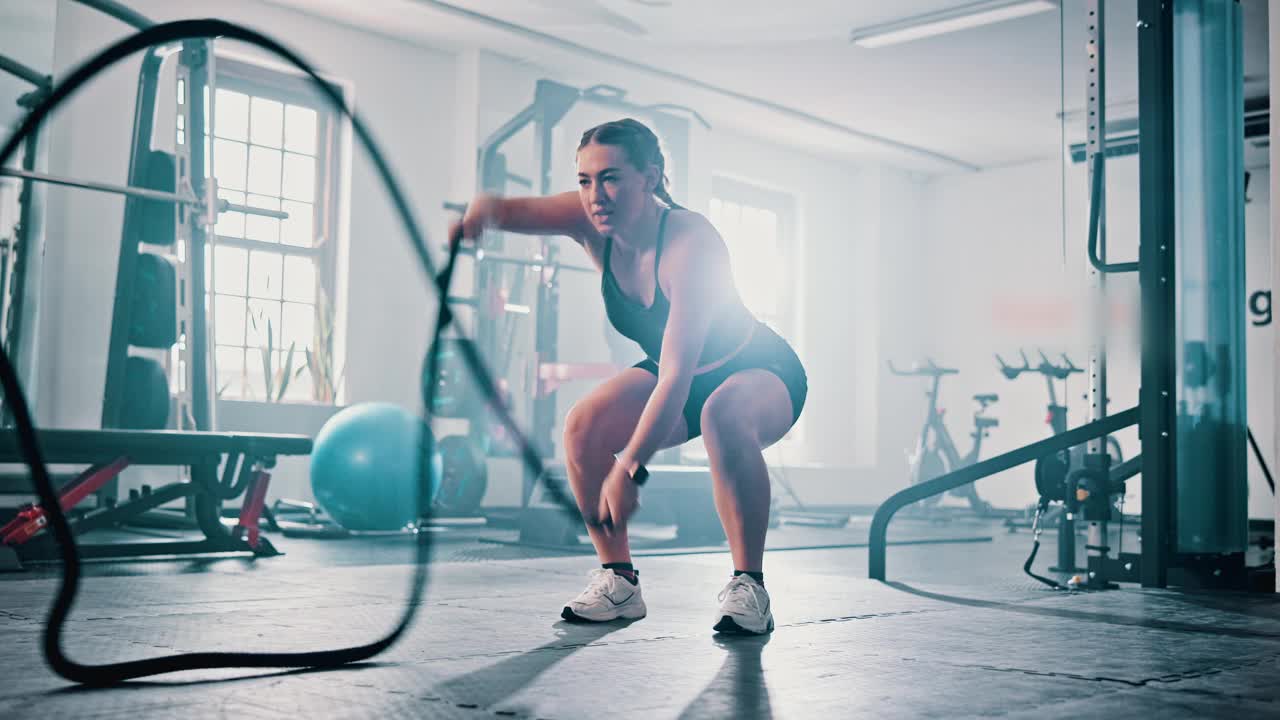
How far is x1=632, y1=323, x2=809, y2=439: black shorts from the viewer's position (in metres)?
2.19

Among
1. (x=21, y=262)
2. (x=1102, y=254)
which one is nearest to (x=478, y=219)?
(x=1102, y=254)

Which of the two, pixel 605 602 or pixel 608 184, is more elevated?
pixel 608 184

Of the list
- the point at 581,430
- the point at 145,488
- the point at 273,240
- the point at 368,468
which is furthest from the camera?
the point at 273,240

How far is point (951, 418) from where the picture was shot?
399 inches

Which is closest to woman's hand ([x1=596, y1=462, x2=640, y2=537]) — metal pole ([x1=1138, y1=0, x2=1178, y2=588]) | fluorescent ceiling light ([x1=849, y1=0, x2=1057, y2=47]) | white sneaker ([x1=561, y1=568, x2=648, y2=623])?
white sneaker ([x1=561, y1=568, x2=648, y2=623])

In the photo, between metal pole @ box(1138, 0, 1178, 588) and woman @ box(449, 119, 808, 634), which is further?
metal pole @ box(1138, 0, 1178, 588)

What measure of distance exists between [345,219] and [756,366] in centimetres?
476

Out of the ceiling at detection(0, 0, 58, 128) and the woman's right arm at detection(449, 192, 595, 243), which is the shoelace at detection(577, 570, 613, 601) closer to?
the woman's right arm at detection(449, 192, 595, 243)

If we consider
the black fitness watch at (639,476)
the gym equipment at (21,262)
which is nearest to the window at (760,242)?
the gym equipment at (21,262)

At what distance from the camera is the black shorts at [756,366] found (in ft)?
7.19

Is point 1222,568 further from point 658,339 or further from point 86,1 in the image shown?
point 86,1

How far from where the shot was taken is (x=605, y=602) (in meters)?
2.22

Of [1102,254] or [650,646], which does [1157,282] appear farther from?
[650,646]

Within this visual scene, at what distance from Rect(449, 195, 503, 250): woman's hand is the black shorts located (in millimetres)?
392
